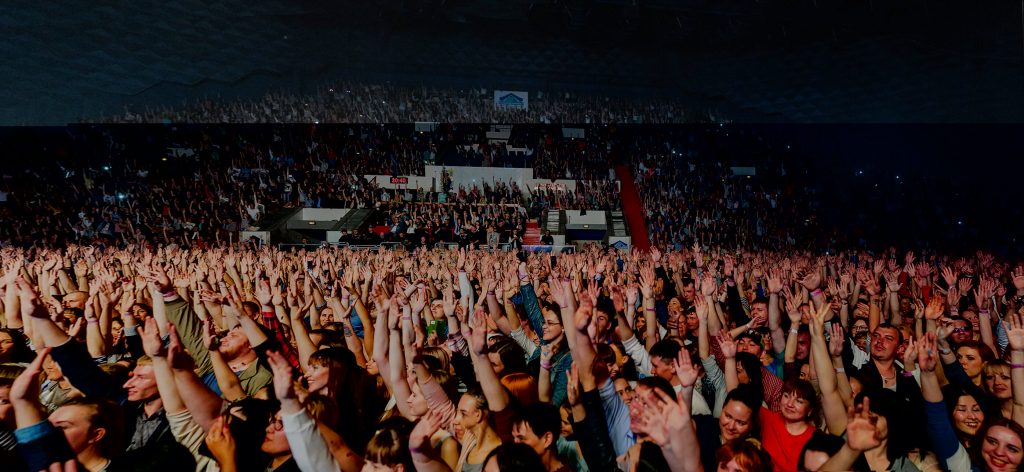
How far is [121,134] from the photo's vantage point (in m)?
18.5

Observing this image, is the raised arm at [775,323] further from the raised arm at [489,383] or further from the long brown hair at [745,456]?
the raised arm at [489,383]

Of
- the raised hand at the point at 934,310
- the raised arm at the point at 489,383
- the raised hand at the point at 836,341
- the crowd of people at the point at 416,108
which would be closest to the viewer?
the raised arm at the point at 489,383

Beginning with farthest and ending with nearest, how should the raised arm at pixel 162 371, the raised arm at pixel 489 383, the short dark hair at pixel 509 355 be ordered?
the short dark hair at pixel 509 355, the raised arm at pixel 489 383, the raised arm at pixel 162 371

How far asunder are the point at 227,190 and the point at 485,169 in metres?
7.97

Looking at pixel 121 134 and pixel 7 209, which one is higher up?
pixel 121 134

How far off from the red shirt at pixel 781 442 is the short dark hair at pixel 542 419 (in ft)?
2.87

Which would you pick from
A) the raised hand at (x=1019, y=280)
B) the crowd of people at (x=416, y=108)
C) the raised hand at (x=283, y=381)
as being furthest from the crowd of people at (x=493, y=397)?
the crowd of people at (x=416, y=108)

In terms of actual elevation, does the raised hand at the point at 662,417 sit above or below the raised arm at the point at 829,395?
above

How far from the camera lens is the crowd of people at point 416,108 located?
13.4m

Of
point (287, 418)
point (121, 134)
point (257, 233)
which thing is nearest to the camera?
point (287, 418)

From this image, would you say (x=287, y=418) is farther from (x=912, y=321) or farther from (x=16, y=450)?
(x=912, y=321)

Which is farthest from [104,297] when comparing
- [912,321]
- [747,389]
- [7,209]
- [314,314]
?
[7,209]

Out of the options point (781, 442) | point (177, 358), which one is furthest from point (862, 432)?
point (177, 358)

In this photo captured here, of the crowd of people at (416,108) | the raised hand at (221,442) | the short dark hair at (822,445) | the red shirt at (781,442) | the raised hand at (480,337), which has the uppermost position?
the crowd of people at (416,108)
